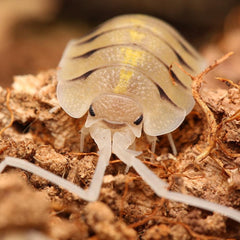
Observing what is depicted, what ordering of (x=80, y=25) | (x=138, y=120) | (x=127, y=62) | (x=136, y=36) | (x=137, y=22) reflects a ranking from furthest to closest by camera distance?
(x=80, y=25), (x=137, y=22), (x=136, y=36), (x=127, y=62), (x=138, y=120)

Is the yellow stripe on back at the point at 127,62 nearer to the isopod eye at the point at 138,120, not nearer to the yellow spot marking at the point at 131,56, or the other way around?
the yellow spot marking at the point at 131,56

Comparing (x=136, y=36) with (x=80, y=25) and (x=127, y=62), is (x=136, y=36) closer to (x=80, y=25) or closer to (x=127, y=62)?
(x=127, y=62)

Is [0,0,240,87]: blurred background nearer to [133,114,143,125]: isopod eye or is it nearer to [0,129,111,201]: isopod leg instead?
[133,114,143,125]: isopod eye

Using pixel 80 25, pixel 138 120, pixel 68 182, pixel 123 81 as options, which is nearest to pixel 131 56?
pixel 123 81

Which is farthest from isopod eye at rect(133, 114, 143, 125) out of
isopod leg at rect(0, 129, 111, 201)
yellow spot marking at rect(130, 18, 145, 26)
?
yellow spot marking at rect(130, 18, 145, 26)

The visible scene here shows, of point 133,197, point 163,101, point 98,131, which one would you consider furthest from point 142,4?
point 133,197

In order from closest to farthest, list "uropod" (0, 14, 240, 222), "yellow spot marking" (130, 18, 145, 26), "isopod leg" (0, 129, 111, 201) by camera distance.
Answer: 1. "isopod leg" (0, 129, 111, 201)
2. "uropod" (0, 14, 240, 222)
3. "yellow spot marking" (130, 18, 145, 26)
